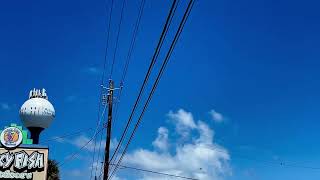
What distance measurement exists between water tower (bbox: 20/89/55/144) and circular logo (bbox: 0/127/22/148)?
282cm

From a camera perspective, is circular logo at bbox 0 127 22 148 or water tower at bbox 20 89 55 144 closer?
circular logo at bbox 0 127 22 148

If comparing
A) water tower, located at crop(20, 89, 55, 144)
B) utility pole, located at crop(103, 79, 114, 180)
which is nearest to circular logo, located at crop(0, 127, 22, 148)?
water tower, located at crop(20, 89, 55, 144)

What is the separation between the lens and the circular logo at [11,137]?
119 feet

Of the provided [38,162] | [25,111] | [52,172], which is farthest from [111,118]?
[52,172]

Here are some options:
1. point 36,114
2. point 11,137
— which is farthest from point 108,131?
point 36,114

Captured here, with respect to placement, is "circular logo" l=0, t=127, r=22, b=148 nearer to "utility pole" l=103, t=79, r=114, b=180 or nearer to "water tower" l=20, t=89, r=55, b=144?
"water tower" l=20, t=89, r=55, b=144

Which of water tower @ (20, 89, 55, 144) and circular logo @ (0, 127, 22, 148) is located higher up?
water tower @ (20, 89, 55, 144)

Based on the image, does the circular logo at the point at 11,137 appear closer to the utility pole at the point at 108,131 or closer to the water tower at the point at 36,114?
the water tower at the point at 36,114

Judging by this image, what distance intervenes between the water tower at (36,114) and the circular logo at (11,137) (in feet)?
9.24

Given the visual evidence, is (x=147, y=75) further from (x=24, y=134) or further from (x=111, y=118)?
(x=24, y=134)

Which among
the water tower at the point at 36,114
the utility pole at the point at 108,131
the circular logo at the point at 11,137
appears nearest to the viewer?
the utility pole at the point at 108,131

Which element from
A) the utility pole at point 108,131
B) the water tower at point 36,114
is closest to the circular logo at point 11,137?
the water tower at point 36,114

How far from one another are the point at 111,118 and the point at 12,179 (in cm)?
841

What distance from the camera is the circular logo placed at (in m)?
36.4
